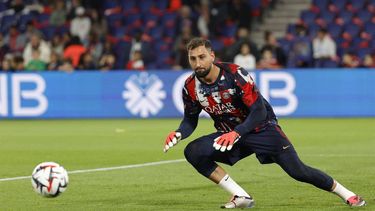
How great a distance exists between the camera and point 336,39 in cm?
2678

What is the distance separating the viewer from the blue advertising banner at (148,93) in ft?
76.4

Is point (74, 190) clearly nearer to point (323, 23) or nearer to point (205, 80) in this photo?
point (205, 80)

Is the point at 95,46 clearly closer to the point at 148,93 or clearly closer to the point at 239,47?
the point at 148,93

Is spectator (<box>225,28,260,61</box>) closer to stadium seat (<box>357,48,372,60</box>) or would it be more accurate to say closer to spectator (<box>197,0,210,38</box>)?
spectator (<box>197,0,210,38</box>)

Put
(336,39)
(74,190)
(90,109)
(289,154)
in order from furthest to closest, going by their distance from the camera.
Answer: (336,39) → (90,109) → (74,190) → (289,154)

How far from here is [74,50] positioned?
26.4 meters

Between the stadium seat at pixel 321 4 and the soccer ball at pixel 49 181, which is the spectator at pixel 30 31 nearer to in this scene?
the stadium seat at pixel 321 4

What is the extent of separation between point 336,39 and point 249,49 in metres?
3.63

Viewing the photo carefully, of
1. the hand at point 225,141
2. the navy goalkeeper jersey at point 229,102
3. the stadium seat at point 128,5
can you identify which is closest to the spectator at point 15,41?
the stadium seat at point 128,5

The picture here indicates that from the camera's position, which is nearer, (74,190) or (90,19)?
(74,190)

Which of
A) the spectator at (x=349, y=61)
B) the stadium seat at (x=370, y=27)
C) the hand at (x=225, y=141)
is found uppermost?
the hand at (x=225, y=141)

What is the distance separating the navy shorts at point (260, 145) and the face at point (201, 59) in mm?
729

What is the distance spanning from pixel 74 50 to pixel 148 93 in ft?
11.6

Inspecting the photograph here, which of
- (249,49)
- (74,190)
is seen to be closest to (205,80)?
(74,190)
